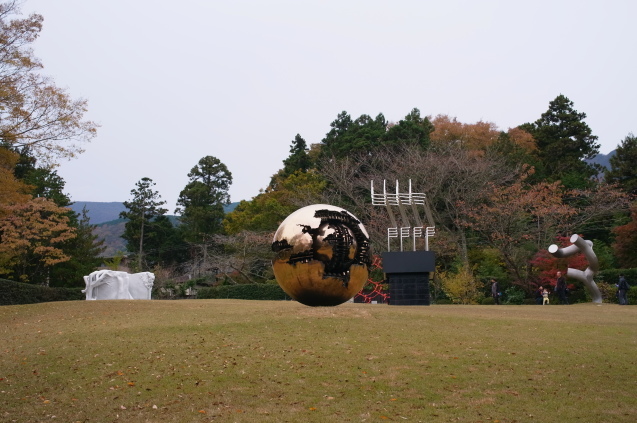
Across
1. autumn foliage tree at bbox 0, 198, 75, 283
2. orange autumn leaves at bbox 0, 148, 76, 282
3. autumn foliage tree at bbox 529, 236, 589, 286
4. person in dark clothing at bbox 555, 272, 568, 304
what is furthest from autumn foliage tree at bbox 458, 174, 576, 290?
orange autumn leaves at bbox 0, 148, 76, 282

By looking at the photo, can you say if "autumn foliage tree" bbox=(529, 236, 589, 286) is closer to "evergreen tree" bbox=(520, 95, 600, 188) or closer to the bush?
the bush

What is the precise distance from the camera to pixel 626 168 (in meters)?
49.9

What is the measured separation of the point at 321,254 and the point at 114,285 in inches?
853

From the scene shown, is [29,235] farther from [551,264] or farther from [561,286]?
[551,264]

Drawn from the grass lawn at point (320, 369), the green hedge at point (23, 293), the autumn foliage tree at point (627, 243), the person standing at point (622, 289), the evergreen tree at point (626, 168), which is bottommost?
the grass lawn at point (320, 369)

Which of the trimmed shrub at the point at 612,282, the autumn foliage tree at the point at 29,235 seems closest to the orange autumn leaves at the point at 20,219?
the autumn foliage tree at the point at 29,235

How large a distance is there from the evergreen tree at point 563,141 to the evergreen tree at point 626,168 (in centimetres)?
325

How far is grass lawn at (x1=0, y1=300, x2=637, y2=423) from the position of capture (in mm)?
10008

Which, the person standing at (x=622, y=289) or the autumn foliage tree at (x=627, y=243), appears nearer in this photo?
the person standing at (x=622, y=289)

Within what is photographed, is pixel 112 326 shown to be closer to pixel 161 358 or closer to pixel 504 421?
pixel 161 358

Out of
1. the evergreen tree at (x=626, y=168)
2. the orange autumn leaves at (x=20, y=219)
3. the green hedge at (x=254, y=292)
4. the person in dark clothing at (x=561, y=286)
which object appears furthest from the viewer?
the evergreen tree at (x=626, y=168)

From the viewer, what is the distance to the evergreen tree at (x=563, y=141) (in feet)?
184

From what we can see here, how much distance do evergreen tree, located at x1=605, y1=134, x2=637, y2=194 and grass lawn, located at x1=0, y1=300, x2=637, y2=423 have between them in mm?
34006

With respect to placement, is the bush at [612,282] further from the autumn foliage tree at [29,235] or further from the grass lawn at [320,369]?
the autumn foliage tree at [29,235]
